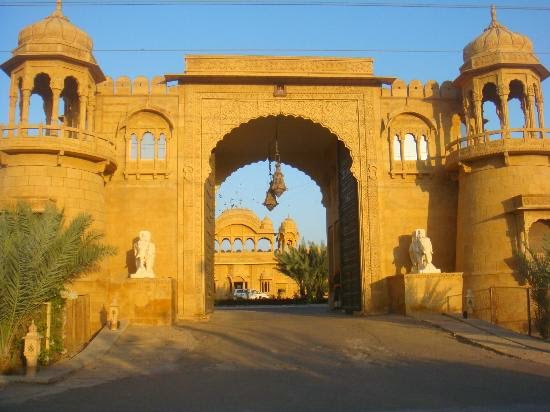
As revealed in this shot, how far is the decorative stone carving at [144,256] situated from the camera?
1664 cm

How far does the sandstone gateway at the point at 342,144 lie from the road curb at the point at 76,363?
317cm

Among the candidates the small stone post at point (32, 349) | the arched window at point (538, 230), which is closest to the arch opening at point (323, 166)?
the arched window at point (538, 230)

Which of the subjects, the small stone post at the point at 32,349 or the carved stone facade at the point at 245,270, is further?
the carved stone facade at the point at 245,270

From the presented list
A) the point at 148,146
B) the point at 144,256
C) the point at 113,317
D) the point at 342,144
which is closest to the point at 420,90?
the point at 342,144

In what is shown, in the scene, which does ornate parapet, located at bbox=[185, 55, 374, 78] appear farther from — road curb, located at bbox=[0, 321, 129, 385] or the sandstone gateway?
road curb, located at bbox=[0, 321, 129, 385]

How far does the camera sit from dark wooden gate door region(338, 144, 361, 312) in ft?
64.0

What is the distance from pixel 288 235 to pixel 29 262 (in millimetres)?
42625

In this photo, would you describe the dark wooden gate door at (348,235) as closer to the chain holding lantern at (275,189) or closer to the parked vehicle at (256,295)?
the chain holding lantern at (275,189)

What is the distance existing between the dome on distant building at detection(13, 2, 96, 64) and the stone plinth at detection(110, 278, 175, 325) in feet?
21.9

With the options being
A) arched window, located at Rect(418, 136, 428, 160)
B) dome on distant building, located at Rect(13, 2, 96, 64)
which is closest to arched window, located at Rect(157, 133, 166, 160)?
dome on distant building, located at Rect(13, 2, 96, 64)

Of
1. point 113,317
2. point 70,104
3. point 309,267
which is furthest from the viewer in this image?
point 309,267

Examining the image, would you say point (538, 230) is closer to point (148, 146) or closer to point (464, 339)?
point (464, 339)

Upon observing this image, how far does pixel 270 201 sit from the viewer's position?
65.3 feet

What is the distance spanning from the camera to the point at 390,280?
1839 centimetres
